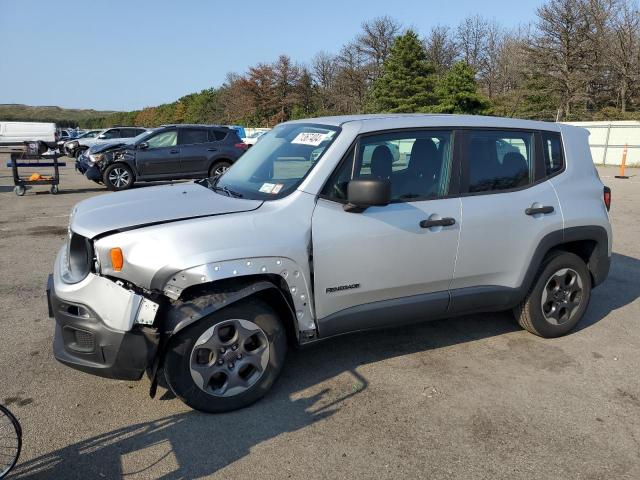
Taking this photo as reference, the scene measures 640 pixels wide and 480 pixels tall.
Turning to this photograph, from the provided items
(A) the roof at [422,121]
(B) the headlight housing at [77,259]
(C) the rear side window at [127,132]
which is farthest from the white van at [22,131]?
(A) the roof at [422,121]

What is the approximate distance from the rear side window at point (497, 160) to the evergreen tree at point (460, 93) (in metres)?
33.0

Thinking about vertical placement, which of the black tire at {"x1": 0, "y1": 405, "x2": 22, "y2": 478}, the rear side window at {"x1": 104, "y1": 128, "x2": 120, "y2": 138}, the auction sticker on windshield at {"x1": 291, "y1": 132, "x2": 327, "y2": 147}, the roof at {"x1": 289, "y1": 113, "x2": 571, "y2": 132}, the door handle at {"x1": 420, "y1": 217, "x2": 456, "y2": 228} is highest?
the rear side window at {"x1": 104, "y1": 128, "x2": 120, "y2": 138}

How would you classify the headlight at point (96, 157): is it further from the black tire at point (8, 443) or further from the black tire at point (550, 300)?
the black tire at point (8, 443)

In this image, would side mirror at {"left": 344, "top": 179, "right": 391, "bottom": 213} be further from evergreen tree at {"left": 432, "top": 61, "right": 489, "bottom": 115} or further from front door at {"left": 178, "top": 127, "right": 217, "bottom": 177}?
evergreen tree at {"left": 432, "top": 61, "right": 489, "bottom": 115}

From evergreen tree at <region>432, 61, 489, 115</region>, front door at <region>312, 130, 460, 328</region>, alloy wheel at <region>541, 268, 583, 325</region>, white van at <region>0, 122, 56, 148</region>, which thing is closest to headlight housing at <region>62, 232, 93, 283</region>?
front door at <region>312, 130, 460, 328</region>

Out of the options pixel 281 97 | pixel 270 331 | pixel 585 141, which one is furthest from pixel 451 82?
pixel 270 331

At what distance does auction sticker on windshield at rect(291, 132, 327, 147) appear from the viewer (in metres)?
3.72

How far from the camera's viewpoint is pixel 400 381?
3.73m

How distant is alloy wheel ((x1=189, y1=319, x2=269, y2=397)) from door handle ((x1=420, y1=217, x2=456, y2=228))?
1.34 metres

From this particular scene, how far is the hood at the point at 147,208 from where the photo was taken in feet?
10.3

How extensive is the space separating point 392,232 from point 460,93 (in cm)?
3474

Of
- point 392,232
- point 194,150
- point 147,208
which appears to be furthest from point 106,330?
point 194,150

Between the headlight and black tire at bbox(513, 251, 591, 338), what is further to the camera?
the headlight

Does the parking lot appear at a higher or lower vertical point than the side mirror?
lower
